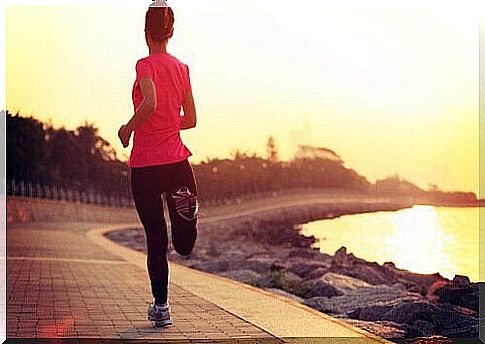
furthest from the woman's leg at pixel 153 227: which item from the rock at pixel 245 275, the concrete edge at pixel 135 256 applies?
the rock at pixel 245 275

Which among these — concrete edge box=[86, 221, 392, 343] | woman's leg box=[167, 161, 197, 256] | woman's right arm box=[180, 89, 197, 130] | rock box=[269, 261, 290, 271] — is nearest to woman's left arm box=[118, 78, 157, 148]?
woman's right arm box=[180, 89, 197, 130]

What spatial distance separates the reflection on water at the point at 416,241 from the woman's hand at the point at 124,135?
1.36 metres

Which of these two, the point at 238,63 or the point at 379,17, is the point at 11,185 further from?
the point at 379,17

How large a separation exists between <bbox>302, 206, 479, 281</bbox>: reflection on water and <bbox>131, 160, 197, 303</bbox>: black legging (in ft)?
2.93

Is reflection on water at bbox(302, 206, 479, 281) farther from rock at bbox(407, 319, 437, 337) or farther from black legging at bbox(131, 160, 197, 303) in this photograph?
black legging at bbox(131, 160, 197, 303)

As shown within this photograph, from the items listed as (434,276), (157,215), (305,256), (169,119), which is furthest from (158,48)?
(434,276)

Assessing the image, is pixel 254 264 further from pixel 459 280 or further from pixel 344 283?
pixel 459 280

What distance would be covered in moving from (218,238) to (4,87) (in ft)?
5.35

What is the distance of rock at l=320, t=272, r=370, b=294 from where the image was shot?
8305mm

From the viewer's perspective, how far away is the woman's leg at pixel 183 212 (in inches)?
313

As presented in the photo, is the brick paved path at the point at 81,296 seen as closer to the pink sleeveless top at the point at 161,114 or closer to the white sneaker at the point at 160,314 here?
the white sneaker at the point at 160,314

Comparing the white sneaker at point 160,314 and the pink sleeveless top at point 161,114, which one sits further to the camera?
the white sneaker at point 160,314

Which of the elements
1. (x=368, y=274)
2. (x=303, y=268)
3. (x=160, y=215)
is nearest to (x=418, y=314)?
(x=368, y=274)

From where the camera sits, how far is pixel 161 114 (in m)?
7.83
